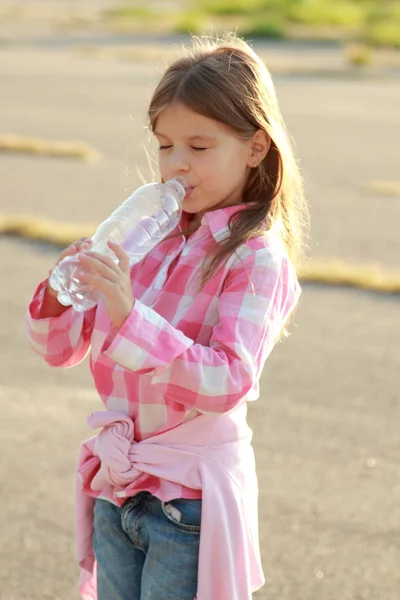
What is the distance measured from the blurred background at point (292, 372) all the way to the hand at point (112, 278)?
0.83 m

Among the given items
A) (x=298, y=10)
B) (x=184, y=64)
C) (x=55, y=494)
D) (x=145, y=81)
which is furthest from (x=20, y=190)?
(x=298, y=10)

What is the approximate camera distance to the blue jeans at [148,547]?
7.85 ft

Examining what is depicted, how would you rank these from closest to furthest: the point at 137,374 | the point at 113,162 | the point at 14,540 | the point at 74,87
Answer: the point at 137,374
the point at 14,540
the point at 113,162
the point at 74,87

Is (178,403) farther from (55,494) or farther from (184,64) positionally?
(55,494)

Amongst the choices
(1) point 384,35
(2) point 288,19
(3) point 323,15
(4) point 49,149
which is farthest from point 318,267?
(3) point 323,15

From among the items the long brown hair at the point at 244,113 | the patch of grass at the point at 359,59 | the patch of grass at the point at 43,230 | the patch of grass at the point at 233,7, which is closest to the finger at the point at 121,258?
the long brown hair at the point at 244,113

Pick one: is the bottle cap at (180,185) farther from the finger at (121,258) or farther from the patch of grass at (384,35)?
the patch of grass at (384,35)

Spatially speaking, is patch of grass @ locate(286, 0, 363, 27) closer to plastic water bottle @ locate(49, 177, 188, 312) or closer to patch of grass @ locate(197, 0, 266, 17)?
patch of grass @ locate(197, 0, 266, 17)

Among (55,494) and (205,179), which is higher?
(205,179)

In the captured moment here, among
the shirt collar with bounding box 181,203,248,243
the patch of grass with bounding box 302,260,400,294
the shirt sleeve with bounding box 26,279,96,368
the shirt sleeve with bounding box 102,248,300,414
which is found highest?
the shirt collar with bounding box 181,203,248,243

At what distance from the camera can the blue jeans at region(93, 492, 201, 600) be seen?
94.2 inches

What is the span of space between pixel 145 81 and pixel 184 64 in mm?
19302

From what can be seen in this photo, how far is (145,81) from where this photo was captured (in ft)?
70.3

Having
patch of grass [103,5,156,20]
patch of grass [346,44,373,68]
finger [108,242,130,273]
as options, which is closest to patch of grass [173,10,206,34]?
patch of grass [103,5,156,20]
